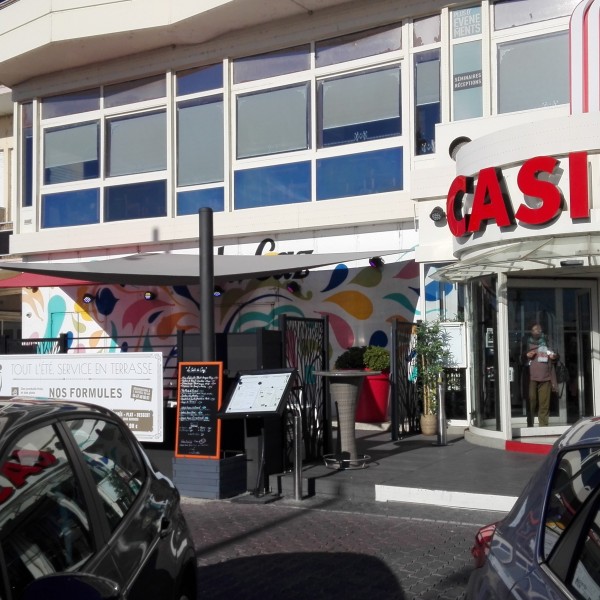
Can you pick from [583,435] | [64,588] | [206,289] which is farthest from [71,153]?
[64,588]

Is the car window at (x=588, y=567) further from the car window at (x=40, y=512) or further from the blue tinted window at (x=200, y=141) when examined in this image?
the blue tinted window at (x=200, y=141)

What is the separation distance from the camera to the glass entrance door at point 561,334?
12.6 metres

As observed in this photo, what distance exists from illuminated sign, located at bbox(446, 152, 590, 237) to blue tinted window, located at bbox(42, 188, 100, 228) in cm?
975

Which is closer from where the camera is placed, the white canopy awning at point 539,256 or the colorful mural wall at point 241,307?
the white canopy awning at point 539,256

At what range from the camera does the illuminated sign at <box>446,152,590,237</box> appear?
1117 centimetres

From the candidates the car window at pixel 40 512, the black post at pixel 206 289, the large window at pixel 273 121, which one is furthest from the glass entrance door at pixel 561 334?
the car window at pixel 40 512

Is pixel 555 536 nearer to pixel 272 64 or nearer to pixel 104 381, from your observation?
pixel 104 381

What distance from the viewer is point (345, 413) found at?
10.9 meters

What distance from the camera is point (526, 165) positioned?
11.5m

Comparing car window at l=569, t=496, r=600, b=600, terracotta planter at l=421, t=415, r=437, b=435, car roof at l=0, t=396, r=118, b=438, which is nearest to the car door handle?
car roof at l=0, t=396, r=118, b=438

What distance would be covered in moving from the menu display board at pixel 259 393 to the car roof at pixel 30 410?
5418 mm

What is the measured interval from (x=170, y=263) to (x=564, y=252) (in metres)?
6.87

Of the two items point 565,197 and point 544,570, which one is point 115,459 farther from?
point 565,197

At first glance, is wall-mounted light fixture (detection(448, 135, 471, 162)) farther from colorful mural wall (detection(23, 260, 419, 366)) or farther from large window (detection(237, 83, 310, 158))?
large window (detection(237, 83, 310, 158))
